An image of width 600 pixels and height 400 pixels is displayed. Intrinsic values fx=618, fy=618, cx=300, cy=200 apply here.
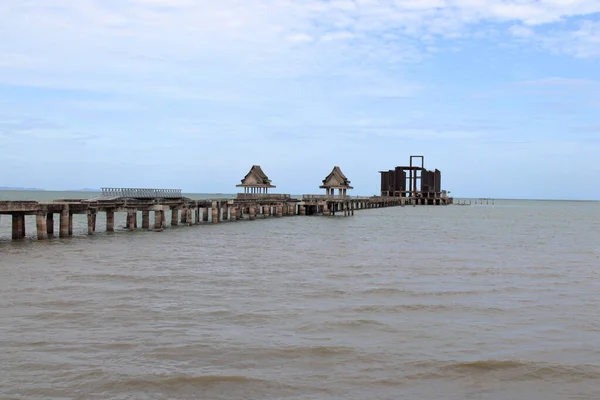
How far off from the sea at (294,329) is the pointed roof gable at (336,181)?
5034 centimetres

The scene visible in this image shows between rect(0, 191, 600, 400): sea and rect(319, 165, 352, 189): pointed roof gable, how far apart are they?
5034 centimetres

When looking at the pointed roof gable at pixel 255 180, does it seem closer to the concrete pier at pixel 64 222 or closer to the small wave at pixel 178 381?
the concrete pier at pixel 64 222

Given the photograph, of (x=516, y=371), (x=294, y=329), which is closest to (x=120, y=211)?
(x=294, y=329)

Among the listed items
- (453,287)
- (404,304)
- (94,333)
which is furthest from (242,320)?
(453,287)

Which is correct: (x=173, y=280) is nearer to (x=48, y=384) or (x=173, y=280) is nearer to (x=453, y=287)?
(x=453, y=287)

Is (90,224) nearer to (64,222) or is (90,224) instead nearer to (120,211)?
(120,211)

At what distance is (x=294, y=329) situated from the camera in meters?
12.5

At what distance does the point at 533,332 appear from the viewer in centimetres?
1267

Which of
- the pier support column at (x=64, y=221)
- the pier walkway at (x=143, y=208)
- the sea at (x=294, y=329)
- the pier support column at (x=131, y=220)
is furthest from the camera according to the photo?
the pier support column at (x=131, y=220)

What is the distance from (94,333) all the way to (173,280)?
7072 millimetres

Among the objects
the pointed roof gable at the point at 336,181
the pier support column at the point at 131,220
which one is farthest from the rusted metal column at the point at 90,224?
the pointed roof gable at the point at 336,181

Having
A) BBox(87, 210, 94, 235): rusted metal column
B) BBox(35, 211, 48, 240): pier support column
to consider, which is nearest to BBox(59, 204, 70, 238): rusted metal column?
BBox(35, 211, 48, 240): pier support column

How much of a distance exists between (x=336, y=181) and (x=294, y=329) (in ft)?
208

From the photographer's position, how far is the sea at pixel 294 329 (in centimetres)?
927
